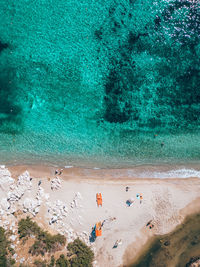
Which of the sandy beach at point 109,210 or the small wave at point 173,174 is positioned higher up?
the small wave at point 173,174

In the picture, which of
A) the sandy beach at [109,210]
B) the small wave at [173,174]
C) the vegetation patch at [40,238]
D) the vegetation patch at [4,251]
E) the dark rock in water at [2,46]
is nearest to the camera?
the vegetation patch at [4,251]

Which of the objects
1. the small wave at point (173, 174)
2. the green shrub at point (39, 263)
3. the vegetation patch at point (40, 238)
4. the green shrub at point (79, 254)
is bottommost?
the green shrub at point (39, 263)

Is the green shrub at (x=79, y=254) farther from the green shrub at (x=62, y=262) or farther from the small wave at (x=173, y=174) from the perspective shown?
the small wave at (x=173, y=174)

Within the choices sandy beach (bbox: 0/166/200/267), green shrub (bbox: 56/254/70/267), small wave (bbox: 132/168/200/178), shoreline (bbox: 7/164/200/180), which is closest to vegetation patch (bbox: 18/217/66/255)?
sandy beach (bbox: 0/166/200/267)

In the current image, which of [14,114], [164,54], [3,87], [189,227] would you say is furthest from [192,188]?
[3,87]

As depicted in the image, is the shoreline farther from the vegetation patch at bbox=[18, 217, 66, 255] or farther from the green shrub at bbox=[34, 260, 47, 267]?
the green shrub at bbox=[34, 260, 47, 267]

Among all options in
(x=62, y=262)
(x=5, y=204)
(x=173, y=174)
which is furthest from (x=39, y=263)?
(x=173, y=174)

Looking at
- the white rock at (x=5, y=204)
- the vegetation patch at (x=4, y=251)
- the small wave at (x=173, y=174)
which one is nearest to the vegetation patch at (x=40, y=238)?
the vegetation patch at (x=4, y=251)
